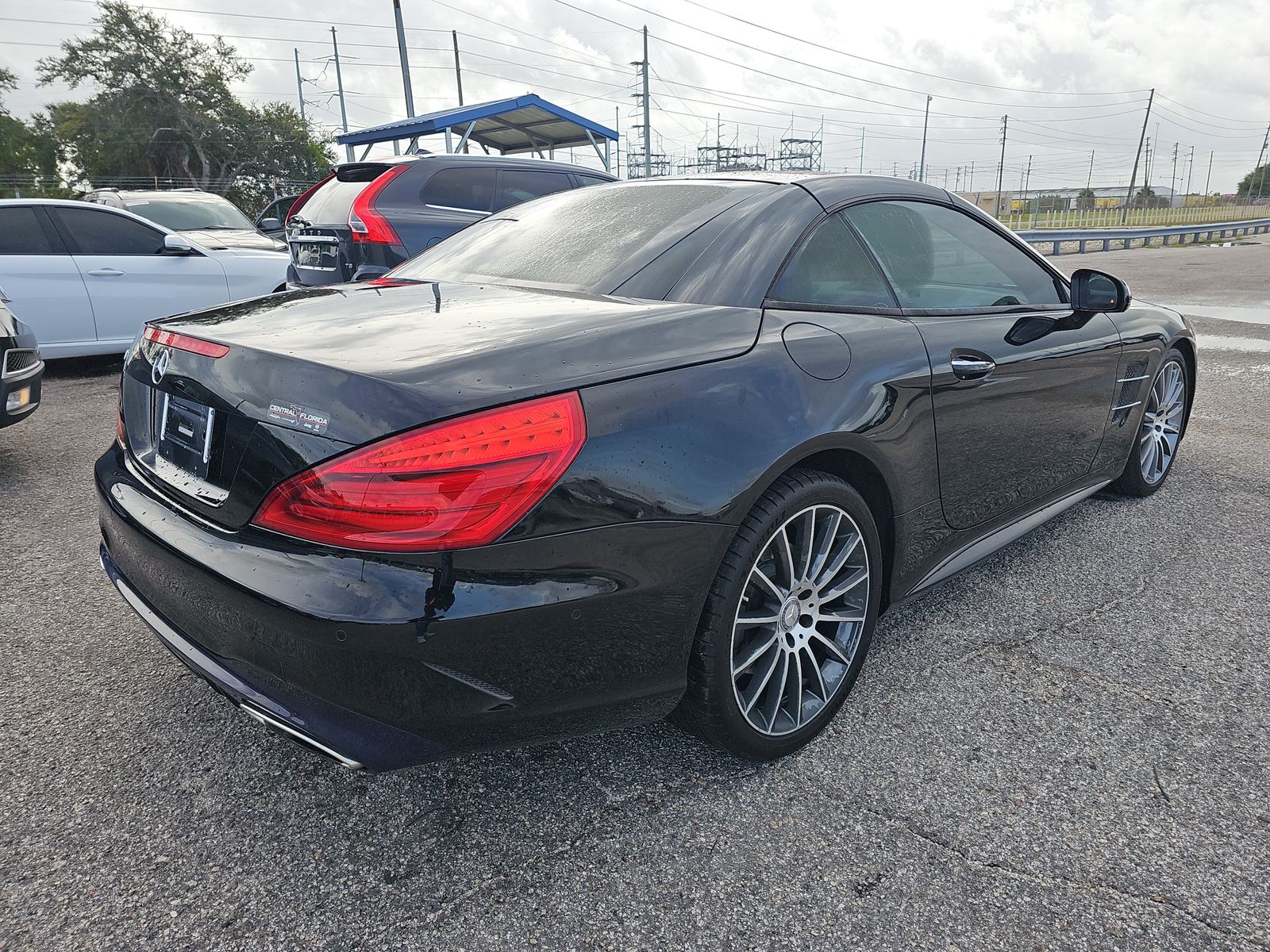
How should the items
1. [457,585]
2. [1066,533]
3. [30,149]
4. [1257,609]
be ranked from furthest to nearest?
1. [30,149]
2. [1066,533]
3. [1257,609]
4. [457,585]

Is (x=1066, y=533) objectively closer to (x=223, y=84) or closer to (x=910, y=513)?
(x=910, y=513)

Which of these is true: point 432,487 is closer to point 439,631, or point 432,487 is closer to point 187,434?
point 439,631

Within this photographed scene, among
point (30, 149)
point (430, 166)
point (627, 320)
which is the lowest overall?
point (627, 320)

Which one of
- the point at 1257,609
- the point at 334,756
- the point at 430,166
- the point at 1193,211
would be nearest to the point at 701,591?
the point at 334,756

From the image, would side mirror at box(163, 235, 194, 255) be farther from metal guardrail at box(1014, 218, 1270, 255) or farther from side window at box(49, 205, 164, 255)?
metal guardrail at box(1014, 218, 1270, 255)

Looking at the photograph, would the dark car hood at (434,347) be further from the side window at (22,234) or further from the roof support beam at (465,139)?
the roof support beam at (465,139)

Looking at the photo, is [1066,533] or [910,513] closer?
[910,513]

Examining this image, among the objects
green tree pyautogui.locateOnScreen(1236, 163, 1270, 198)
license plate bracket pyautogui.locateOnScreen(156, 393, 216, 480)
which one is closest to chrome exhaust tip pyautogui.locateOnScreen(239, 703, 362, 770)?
license plate bracket pyautogui.locateOnScreen(156, 393, 216, 480)

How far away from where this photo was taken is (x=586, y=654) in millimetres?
1734

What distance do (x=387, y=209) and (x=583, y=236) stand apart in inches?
190

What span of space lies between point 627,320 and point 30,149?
179 ft

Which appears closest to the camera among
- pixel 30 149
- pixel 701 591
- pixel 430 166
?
pixel 701 591

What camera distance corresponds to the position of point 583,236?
260 cm

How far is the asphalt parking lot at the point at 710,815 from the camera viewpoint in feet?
5.54
